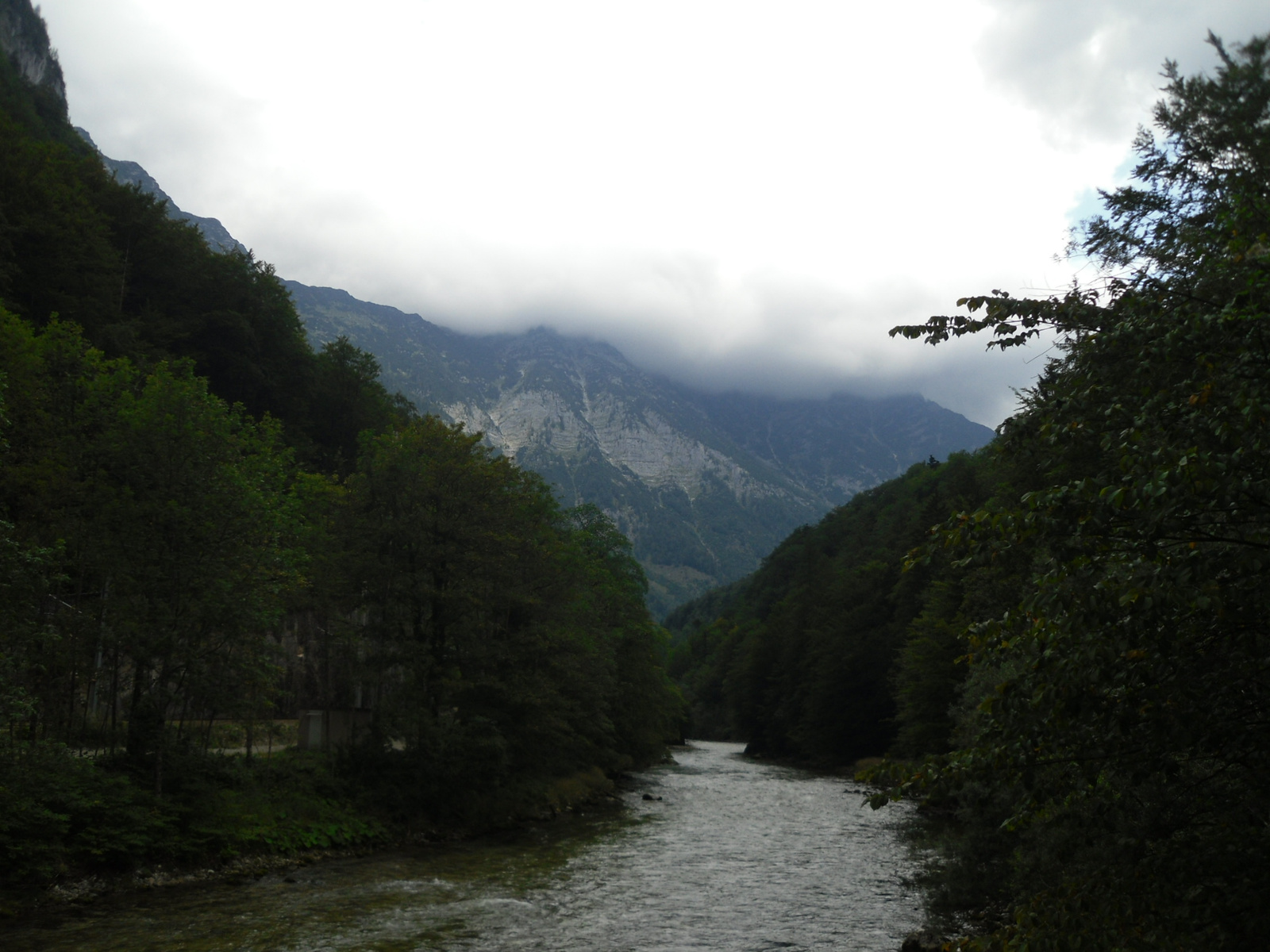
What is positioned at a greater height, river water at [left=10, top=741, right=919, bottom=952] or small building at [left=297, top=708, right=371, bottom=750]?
small building at [left=297, top=708, right=371, bottom=750]

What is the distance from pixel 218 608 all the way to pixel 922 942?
20.1 meters

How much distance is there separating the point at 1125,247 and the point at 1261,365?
12.8 m

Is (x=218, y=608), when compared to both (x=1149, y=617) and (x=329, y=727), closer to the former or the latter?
(x=329, y=727)

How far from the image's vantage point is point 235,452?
26875 mm

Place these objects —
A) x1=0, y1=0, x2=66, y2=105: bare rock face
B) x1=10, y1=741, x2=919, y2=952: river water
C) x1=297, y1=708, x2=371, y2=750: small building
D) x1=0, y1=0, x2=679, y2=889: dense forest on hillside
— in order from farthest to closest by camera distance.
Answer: x1=0, y1=0, x2=66, y2=105: bare rock face → x1=297, y1=708, x2=371, y2=750: small building → x1=0, y1=0, x2=679, y2=889: dense forest on hillside → x1=10, y1=741, x2=919, y2=952: river water

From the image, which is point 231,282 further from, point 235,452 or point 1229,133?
point 1229,133

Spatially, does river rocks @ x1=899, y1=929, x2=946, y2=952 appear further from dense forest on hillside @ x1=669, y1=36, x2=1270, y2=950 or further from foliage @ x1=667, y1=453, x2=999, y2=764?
foliage @ x1=667, y1=453, x2=999, y2=764

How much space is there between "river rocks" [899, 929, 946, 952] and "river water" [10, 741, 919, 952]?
1.55 ft

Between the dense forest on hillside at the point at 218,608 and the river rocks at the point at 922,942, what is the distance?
60.5ft

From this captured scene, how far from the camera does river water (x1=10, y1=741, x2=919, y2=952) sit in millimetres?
18094

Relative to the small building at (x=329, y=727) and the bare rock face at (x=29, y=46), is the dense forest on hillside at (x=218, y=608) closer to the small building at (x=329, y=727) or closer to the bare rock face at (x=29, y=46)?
the small building at (x=329, y=727)

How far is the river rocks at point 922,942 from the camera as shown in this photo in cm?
1711

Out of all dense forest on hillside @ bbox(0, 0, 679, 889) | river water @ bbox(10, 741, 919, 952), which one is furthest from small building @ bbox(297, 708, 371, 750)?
river water @ bbox(10, 741, 919, 952)

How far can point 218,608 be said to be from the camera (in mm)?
24609
